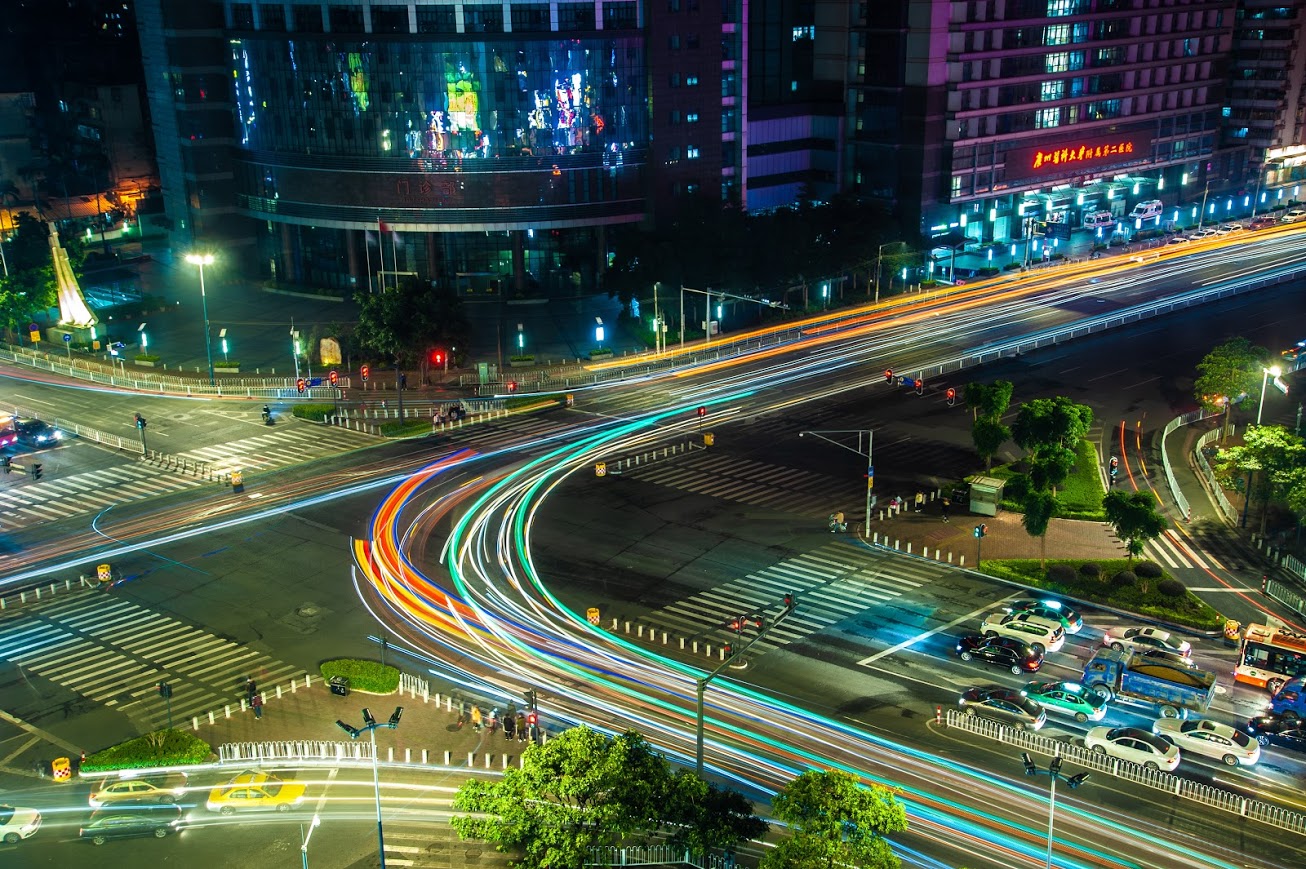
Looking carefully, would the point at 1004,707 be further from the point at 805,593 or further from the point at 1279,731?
the point at 805,593

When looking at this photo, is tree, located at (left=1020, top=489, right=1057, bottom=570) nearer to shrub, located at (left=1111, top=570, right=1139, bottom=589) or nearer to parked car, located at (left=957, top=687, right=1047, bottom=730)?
shrub, located at (left=1111, top=570, right=1139, bottom=589)

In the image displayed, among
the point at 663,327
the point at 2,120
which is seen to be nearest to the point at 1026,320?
the point at 663,327

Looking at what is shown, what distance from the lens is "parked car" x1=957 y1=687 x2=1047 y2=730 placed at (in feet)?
187

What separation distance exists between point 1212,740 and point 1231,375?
4732cm

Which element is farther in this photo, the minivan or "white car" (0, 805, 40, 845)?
the minivan

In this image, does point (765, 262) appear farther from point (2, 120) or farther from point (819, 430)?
point (2, 120)

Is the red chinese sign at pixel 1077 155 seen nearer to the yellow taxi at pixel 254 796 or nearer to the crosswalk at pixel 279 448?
the crosswalk at pixel 279 448

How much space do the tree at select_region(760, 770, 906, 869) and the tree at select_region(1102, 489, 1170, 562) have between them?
32.9 m

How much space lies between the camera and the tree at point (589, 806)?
42875 mm

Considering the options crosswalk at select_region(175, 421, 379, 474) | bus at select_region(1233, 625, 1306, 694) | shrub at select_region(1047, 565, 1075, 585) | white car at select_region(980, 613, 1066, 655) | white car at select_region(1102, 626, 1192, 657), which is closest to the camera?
bus at select_region(1233, 625, 1306, 694)

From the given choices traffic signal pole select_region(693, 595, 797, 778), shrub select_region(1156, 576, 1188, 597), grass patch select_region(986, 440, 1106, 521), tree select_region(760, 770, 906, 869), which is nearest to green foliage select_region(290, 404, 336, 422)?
traffic signal pole select_region(693, 595, 797, 778)

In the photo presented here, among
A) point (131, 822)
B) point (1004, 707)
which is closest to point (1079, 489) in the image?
point (1004, 707)

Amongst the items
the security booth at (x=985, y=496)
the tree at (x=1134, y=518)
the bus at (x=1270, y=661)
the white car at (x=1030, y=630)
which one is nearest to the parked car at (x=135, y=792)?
the white car at (x=1030, y=630)

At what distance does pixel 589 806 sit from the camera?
4369 cm
